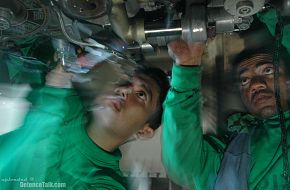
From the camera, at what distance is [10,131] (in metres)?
1.32

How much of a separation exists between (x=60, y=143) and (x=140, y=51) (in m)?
0.39

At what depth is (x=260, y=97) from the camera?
3.74 feet

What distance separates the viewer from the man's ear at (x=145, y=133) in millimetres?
1180

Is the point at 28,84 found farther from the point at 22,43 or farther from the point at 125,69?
the point at 125,69

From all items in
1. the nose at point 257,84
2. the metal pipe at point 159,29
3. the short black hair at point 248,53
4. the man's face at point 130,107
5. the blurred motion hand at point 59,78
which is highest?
the metal pipe at point 159,29

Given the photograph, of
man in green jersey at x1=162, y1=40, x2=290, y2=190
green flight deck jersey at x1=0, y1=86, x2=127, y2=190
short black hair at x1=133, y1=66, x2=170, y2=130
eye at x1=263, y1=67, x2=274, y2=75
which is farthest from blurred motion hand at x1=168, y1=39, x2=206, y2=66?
green flight deck jersey at x1=0, y1=86, x2=127, y2=190

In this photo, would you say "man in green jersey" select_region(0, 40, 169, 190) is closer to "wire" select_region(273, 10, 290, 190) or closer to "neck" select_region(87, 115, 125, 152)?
"neck" select_region(87, 115, 125, 152)

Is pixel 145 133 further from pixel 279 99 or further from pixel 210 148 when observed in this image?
pixel 279 99

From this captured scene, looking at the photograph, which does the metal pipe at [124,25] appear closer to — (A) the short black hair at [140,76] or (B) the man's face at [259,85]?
(A) the short black hair at [140,76]

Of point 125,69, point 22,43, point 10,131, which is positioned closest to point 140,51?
point 125,69

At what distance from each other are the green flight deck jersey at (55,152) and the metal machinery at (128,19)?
28 cm

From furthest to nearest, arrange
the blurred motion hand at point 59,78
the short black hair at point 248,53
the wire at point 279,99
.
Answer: the blurred motion hand at point 59,78, the short black hair at point 248,53, the wire at point 279,99

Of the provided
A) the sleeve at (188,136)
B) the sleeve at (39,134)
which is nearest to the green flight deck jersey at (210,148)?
the sleeve at (188,136)

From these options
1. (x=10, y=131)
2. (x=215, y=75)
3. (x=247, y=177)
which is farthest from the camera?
(x=10, y=131)
